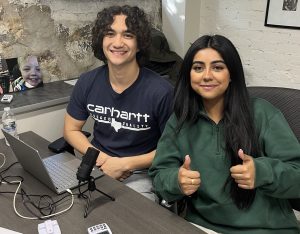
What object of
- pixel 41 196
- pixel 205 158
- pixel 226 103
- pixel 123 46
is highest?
pixel 123 46

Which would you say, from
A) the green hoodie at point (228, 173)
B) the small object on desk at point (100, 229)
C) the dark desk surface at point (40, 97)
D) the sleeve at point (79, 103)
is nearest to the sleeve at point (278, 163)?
the green hoodie at point (228, 173)

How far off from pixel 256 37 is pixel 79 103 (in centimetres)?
160

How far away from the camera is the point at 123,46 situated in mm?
1594

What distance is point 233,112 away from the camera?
1.23 meters

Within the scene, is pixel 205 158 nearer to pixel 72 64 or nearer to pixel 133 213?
pixel 133 213

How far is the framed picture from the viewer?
92.3 inches

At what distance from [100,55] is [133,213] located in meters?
0.96

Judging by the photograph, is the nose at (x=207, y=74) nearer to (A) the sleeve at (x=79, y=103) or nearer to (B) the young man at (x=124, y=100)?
(B) the young man at (x=124, y=100)

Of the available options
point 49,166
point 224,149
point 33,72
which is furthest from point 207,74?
point 33,72

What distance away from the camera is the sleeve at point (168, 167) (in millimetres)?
1146

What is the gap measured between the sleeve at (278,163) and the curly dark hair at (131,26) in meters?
0.76

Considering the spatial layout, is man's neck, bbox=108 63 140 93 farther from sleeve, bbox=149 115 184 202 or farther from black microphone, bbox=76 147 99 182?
black microphone, bbox=76 147 99 182

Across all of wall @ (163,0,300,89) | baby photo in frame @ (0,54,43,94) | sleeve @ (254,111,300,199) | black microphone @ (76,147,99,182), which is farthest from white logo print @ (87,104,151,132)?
wall @ (163,0,300,89)

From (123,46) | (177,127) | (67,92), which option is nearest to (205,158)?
(177,127)
